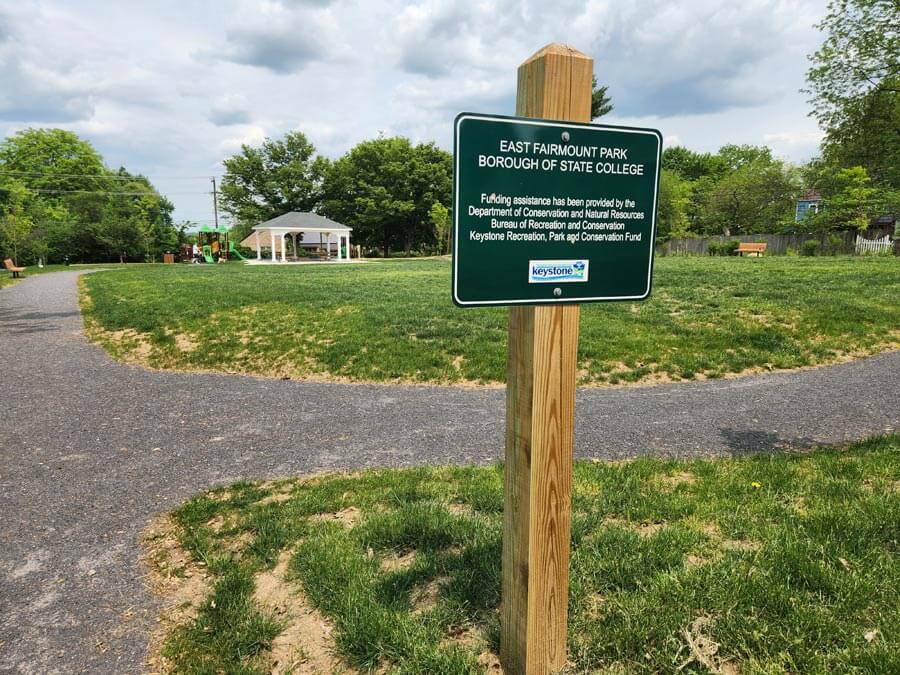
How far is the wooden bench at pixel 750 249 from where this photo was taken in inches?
1359

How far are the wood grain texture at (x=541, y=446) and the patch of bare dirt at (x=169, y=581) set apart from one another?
1.55 m

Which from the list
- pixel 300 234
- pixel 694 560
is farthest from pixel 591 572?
pixel 300 234

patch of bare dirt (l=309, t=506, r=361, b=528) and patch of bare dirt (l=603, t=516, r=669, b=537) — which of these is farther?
patch of bare dirt (l=309, t=506, r=361, b=528)

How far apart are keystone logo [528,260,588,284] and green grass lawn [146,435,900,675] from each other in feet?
4.98

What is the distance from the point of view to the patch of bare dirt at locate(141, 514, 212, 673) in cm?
251

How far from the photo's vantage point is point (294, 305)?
11.3 m

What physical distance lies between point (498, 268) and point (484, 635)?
163 cm

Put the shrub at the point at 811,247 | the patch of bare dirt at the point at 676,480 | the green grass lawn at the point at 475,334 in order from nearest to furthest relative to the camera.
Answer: the patch of bare dirt at the point at 676,480
the green grass lawn at the point at 475,334
the shrub at the point at 811,247

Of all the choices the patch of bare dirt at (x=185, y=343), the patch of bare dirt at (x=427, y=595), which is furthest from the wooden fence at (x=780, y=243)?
the patch of bare dirt at (x=427, y=595)

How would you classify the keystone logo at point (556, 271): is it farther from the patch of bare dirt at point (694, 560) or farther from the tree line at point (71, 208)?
the tree line at point (71, 208)

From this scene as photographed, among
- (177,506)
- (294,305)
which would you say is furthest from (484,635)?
(294,305)

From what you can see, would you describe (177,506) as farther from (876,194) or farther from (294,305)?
(876,194)

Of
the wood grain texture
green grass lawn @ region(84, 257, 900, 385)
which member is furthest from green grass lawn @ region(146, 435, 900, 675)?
green grass lawn @ region(84, 257, 900, 385)

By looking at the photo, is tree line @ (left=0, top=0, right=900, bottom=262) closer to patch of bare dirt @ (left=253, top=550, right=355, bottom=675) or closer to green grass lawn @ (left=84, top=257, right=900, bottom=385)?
green grass lawn @ (left=84, top=257, right=900, bottom=385)
